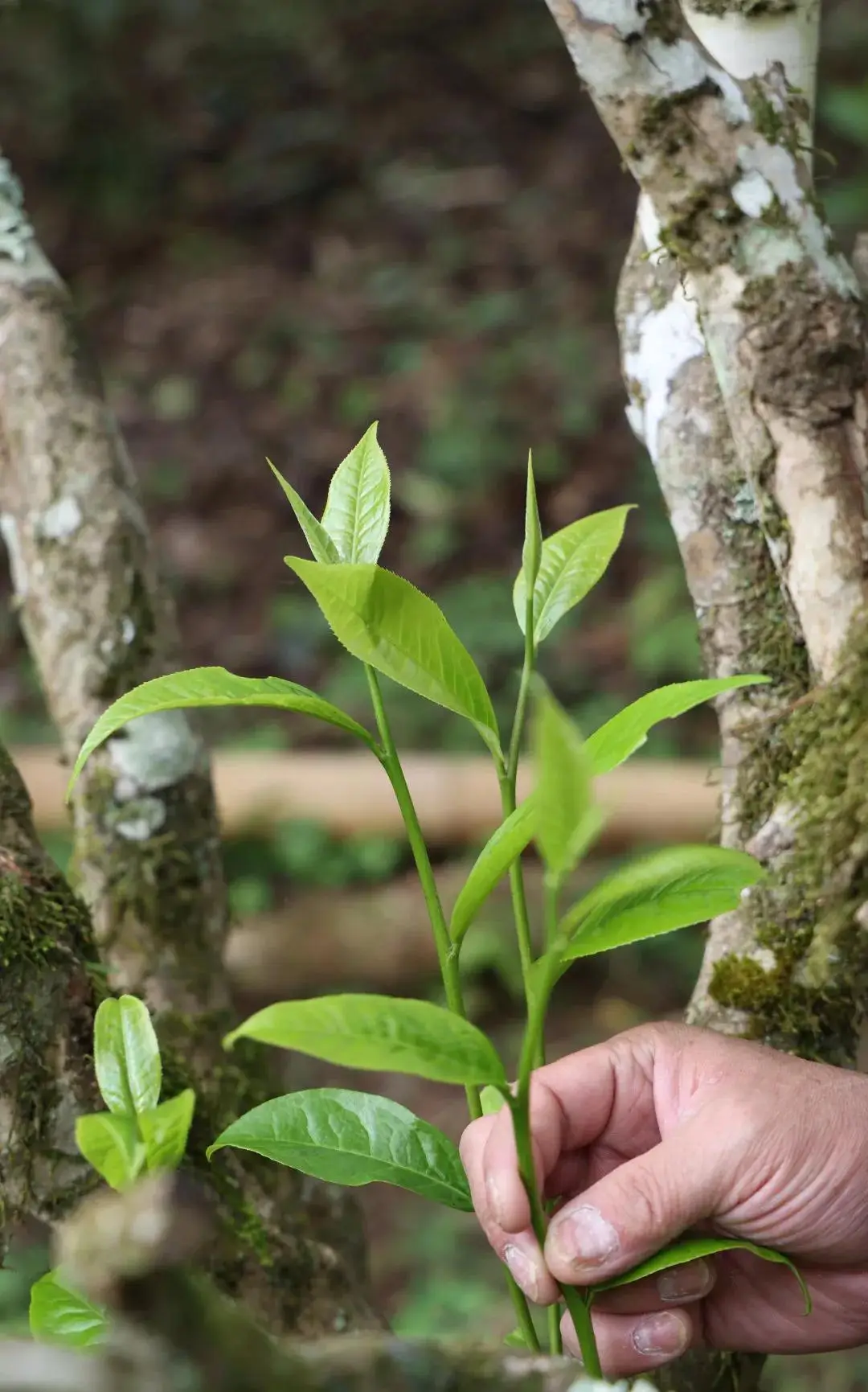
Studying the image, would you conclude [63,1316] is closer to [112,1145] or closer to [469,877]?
[112,1145]

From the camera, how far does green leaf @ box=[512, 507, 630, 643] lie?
735 millimetres

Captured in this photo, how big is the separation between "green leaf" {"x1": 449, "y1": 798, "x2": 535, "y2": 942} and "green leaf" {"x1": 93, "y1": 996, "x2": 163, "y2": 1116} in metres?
0.17

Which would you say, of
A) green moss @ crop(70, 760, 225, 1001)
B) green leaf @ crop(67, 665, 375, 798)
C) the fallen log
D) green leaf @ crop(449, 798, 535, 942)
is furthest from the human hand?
the fallen log

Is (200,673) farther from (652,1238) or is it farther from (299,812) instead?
(299,812)

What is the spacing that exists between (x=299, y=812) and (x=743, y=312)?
6.80 ft

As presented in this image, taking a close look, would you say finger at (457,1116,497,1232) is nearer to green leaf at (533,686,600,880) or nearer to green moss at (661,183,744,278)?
green leaf at (533,686,600,880)

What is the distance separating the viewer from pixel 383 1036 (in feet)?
1.60

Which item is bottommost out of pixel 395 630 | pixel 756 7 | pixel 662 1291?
pixel 662 1291

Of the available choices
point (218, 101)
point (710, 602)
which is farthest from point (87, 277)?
point (710, 602)

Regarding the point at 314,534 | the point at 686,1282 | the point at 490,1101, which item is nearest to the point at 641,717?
the point at 314,534

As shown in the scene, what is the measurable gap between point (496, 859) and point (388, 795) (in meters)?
2.17

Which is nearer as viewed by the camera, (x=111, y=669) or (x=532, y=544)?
(x=532, y=544)

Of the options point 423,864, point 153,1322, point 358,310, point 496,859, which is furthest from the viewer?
point 358,310

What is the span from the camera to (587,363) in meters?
3.45
